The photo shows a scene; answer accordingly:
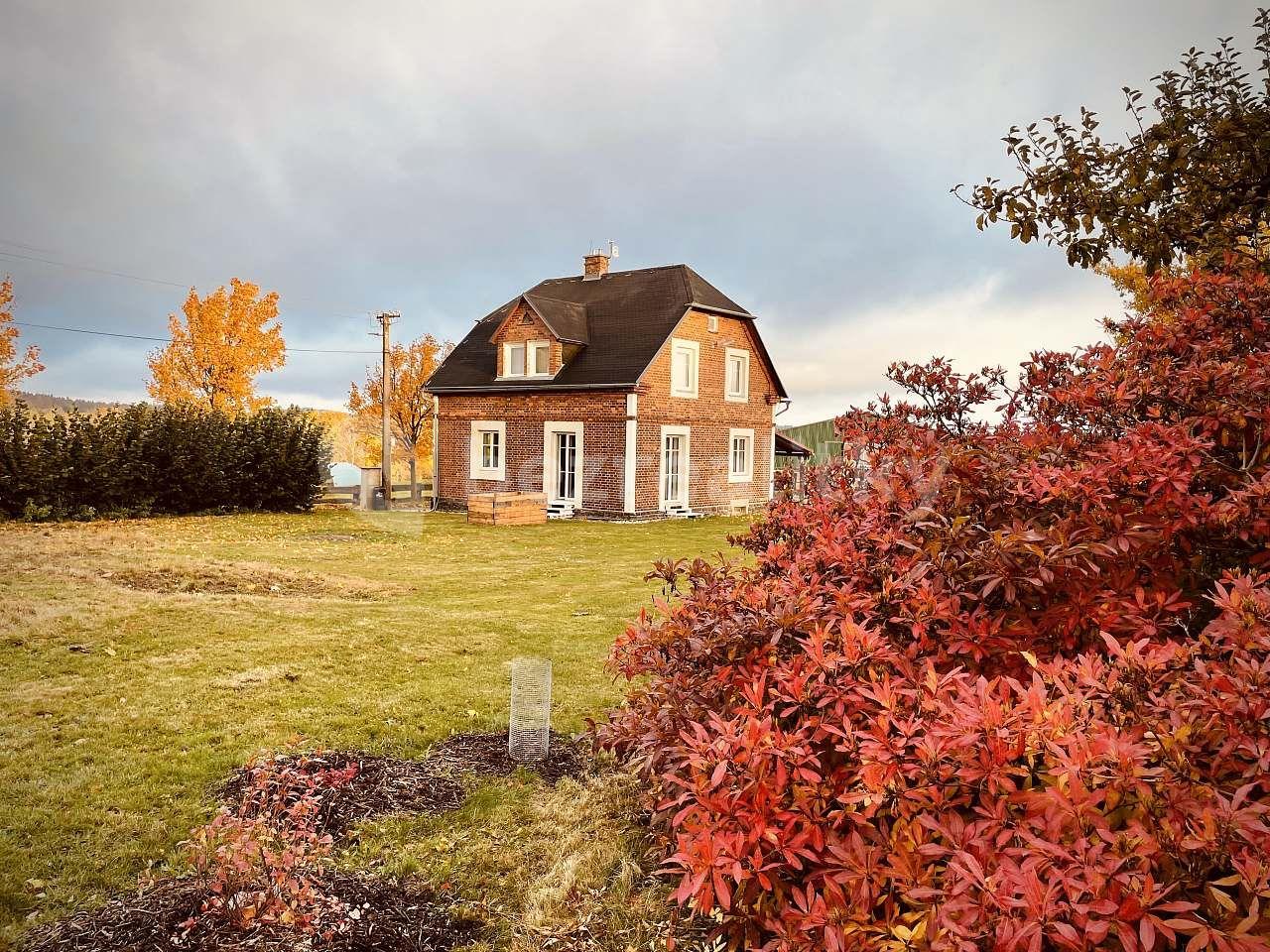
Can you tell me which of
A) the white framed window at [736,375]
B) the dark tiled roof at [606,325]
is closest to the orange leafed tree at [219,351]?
the dark tiled roof at [606,325]

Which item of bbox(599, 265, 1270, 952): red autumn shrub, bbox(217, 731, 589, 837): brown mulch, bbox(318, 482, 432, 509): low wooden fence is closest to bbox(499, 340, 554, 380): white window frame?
bbox(318, 482, 432, 509): low wooden fence

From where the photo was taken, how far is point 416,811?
15.7 ft

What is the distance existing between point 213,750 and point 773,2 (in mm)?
9185

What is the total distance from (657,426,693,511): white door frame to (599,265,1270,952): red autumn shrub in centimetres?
2037

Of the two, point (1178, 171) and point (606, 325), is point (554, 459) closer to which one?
point (606, 325)

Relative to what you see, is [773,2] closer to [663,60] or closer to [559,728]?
[663,60]

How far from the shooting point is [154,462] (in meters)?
23.4

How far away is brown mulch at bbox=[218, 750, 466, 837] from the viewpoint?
15.5ft

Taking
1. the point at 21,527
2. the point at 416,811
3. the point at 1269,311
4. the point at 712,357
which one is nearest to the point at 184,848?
the point at 416,811

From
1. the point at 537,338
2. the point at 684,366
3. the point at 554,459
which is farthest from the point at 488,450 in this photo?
the point at 684,366

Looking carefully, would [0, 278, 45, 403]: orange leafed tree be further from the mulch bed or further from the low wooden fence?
the mulch bed

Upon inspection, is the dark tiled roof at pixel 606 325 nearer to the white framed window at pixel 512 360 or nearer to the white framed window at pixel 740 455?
the white framed window at pixel 512 360

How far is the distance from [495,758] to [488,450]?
21927mm

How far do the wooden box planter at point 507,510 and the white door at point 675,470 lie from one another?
4171 mm
